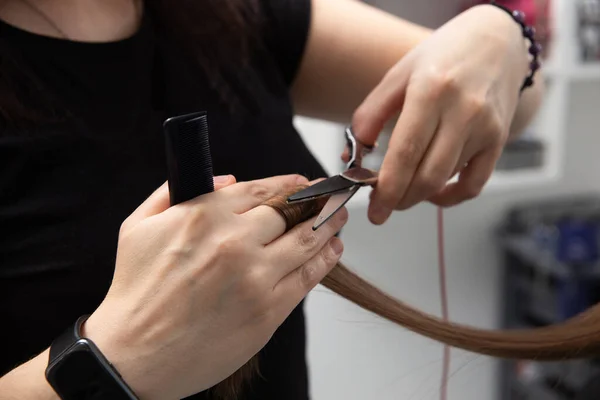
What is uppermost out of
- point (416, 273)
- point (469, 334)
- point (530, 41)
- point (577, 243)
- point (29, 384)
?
point (530, 41)

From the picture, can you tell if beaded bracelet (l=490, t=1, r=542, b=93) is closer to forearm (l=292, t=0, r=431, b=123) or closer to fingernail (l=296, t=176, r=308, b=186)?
forearm (l=292, t=0, r=431, b=123)

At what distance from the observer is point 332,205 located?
1.45 feet

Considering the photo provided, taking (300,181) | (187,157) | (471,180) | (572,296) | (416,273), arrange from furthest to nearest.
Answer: (416,273)
(572,296)
(471,180)
(300,181)
(187,157)

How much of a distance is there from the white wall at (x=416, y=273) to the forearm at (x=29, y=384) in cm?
57

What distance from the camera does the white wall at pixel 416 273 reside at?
3.71 ft

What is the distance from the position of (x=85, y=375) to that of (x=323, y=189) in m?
0.20

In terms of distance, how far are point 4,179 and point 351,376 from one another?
0.89 m

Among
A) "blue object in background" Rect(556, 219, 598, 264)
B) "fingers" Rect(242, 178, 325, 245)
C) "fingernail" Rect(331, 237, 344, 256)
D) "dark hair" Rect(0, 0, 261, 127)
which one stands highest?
"dark hair" Rect(0, 0, 261, 127)

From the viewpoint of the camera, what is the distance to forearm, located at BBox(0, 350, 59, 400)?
1.24 feet

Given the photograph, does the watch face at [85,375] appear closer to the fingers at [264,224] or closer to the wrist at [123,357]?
the wrist at [123,357]

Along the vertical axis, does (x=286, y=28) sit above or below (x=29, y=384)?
above

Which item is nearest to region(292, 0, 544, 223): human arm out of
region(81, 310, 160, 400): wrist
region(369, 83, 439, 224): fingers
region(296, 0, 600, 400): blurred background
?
region(369, 83, 439, 224): fingers

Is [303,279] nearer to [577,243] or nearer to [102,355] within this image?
[102,355]

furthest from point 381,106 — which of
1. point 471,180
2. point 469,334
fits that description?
point 469,334
